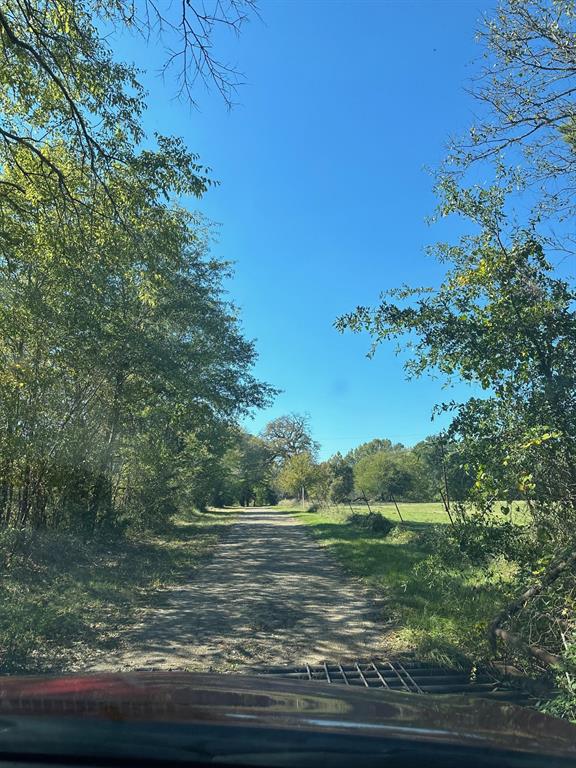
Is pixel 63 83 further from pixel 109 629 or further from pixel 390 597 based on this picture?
pixel 390 597

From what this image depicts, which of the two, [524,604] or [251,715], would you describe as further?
[524,604]

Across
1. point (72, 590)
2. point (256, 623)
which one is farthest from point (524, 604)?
point (72, 590)

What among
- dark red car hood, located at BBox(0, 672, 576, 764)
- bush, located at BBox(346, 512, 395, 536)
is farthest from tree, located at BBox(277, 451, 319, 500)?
dark red car hood, located at BBox(0, 672, 576, 764)

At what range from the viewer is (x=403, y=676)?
5.68m

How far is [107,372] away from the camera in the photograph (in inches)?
539

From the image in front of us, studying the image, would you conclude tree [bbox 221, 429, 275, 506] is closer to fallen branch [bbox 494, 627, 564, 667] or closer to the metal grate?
the metal grate

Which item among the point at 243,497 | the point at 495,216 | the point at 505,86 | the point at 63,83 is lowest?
the point at 243,497

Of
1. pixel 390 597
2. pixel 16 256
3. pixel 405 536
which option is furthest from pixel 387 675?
pixel 405 536

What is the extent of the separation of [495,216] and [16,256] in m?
7.08

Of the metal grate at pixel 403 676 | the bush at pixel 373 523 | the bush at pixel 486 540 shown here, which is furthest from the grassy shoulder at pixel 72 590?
the bush at pixel 373 523

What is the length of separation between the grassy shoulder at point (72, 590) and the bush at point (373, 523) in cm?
790

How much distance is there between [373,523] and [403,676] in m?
18.2

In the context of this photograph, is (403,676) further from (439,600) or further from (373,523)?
(373,523)

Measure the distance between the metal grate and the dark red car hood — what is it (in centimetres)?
240
